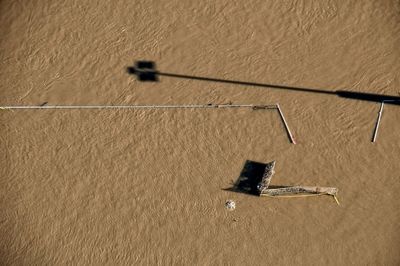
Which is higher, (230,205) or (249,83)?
(249,83)

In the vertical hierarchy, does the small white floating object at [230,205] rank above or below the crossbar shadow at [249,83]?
below

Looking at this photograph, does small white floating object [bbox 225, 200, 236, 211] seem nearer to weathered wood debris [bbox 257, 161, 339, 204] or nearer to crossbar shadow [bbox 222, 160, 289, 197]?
crossbar shadow [bbox 222, 160, 289, 197]

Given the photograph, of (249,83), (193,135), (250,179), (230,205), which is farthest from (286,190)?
(249,83)

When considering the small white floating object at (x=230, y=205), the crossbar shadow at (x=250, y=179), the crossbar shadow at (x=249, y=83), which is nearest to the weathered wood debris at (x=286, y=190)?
the crossbar shadow at (x=250, y=179)

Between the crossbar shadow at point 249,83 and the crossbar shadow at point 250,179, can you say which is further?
the crossbar shadow at point 249,83

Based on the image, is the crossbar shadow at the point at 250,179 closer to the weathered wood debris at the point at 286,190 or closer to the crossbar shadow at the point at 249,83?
the weathered wood debris at the point at 286,190

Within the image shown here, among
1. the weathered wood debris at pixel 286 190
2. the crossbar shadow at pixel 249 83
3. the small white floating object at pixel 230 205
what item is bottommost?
the small white floating object at pixel 230 205

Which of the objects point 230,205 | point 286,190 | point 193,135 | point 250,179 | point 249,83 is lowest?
point 230,205

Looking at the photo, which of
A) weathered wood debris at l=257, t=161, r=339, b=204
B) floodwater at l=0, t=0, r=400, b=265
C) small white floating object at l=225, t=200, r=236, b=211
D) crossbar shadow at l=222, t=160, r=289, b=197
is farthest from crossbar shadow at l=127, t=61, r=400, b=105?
small white floating object at l=225, t=200, r=236, b=211

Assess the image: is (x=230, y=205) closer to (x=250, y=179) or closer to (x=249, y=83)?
(x=250, y=179)
